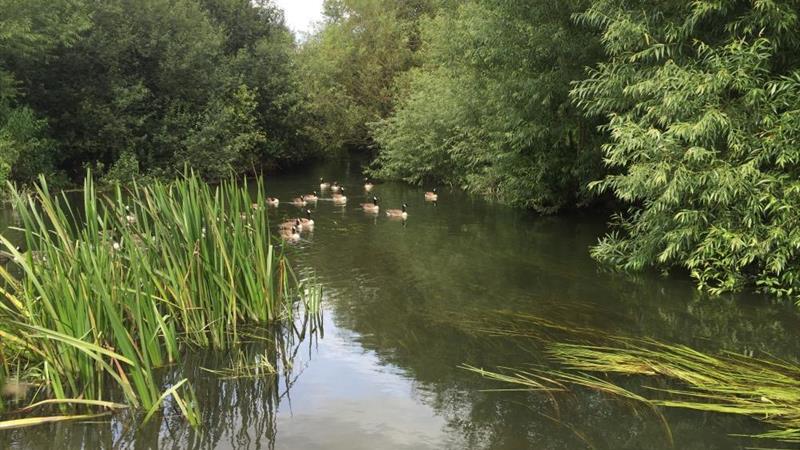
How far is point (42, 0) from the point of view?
21.9 metres

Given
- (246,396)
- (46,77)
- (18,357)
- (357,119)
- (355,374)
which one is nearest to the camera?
(18,357)

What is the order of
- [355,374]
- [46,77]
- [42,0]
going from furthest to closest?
1. [46,77]
2. [42,0]
3. [355,374]

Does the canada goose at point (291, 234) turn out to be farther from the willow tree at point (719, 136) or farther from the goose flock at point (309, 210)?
the willow tree at point (719, 136)

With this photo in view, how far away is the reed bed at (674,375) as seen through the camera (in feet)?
18.4

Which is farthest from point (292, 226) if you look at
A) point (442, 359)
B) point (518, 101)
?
point (442, 359)

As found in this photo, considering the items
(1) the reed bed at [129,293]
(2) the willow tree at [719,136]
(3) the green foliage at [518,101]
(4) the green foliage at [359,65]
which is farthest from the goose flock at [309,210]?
(4) the green foliage at [359,65]

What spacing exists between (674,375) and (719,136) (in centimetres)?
476

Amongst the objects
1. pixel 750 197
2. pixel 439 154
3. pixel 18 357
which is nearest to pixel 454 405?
pixel 18 357

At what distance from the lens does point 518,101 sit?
1661 cm

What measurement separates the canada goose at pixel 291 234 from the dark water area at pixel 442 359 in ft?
1.12

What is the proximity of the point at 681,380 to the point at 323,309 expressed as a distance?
496 centimetres

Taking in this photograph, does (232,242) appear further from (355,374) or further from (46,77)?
(46,77)

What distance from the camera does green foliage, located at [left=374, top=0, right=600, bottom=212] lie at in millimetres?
15062

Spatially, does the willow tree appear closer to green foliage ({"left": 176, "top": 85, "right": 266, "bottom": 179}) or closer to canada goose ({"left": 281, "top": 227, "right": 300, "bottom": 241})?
canada goose ({"left": 281, "top": 227, "right": 300, "bottom": 241})
